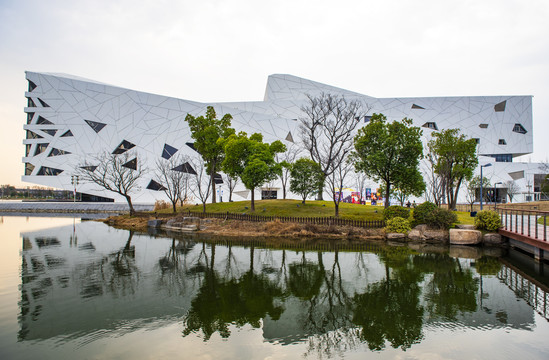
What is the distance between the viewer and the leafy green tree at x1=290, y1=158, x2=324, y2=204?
1038 inches

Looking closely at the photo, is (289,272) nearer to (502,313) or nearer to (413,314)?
(413,314)

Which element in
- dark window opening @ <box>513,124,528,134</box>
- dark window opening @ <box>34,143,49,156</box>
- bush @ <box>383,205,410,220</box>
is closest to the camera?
bush @ <box>383,205,410,220</box>

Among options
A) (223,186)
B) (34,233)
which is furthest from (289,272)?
(223,186)

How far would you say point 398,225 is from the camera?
1969 cm

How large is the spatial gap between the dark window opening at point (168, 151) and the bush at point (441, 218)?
3488 centimetres

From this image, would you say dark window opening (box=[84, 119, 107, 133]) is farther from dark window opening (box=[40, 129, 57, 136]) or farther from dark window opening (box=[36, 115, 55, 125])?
dark window opening (box=[36, 115, 55, 125])

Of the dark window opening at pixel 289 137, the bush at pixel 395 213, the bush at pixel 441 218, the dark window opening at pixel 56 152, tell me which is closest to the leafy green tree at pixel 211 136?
the dark window opening at pixel 289 137

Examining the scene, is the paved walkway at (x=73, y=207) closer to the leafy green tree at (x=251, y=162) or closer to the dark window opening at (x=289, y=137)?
the leafy green tree at (x=251, y=162)

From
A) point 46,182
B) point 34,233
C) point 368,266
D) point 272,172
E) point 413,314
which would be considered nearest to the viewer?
point 413,314

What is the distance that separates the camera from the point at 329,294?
339 inches

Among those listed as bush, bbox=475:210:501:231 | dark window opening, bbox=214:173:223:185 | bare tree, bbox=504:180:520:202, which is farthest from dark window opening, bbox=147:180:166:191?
bare tree, bbox=504:180:520:202

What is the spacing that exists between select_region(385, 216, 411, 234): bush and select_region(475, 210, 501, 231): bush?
3.66 m

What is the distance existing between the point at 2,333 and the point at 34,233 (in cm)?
1734

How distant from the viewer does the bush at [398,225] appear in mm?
19562
